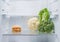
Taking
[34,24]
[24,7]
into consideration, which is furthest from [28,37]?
[24,7]

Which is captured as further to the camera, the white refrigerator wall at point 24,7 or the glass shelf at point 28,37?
the white refrigerator wall at point 24,7

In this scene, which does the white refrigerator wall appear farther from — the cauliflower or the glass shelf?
the glass shelf

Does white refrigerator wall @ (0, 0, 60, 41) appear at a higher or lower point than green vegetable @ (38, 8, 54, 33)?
higher

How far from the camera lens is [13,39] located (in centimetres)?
118

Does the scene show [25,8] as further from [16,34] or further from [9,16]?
[16,34]

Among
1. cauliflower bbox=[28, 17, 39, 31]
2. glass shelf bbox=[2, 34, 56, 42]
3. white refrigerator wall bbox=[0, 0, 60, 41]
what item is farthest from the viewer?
white refrigerator wall bbox=[0, 0, 60, 41]

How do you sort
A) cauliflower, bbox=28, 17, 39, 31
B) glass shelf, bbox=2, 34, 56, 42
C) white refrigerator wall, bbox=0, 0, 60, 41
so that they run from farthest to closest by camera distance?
white refrigerator wall, bbox=0, 0, 60, 41, cauliflower, bbox=28, 17, 39, 31, glass shelf, bbox=2, 34, 56, 42

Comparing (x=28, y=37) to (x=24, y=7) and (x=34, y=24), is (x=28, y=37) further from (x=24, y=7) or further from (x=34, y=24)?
(x=24, y=7)

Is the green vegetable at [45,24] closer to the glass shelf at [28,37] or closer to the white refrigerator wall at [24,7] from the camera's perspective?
the glass shelf at [28,37]

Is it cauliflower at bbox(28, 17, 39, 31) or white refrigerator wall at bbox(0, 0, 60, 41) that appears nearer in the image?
cauliflower at bbox(28, 17, 39, 31)

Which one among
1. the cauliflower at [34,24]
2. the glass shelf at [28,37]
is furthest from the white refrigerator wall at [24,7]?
the glass shelf at [28,37]

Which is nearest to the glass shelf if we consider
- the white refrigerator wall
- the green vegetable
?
the green vegetable

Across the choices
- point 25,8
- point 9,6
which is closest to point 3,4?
point 9,6

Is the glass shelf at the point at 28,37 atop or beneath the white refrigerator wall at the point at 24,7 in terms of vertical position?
beneath
